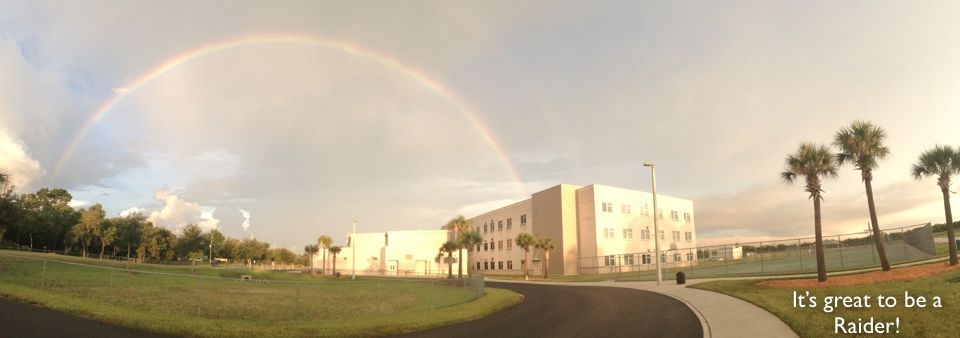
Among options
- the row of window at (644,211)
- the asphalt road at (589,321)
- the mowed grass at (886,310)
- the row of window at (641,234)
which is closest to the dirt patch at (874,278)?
the mowed grass at (886,310)

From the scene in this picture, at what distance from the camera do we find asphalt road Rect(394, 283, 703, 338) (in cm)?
1670

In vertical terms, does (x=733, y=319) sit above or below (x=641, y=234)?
below

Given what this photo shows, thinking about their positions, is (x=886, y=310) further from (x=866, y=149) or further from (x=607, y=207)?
(x=607, y=207)

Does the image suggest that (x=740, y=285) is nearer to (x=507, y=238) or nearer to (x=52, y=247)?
(x=507, y=238)

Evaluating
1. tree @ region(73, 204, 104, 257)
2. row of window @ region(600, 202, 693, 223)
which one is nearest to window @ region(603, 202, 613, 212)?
row of window @ region(600, 202, 693, 223)

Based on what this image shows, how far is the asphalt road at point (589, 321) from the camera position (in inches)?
658

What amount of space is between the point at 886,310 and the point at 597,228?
65.1 meters

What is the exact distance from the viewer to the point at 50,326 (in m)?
13.9

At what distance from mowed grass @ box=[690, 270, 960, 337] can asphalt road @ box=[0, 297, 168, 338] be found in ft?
65.1

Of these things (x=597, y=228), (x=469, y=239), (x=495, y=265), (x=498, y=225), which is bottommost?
(x=495, y=265)

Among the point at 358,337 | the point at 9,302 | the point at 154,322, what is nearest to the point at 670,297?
the point at 358,337

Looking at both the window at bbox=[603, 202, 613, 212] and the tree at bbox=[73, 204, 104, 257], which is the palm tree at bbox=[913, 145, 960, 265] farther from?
the tree at bbox=[73, 204, 104, 257]

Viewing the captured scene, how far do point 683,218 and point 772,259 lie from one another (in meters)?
32.1

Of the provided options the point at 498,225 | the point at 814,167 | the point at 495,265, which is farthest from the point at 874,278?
Result: the point at 498,225
